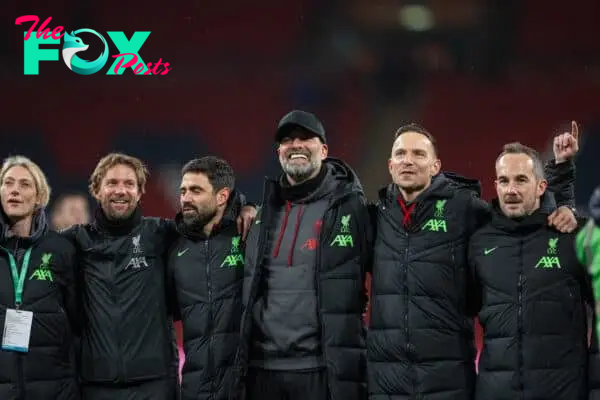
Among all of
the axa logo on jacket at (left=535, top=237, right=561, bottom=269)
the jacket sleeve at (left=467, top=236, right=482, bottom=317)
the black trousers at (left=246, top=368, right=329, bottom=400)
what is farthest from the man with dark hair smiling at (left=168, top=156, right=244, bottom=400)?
the axa logo on jacket at (left=535, top=237, right=561, bottom=269)

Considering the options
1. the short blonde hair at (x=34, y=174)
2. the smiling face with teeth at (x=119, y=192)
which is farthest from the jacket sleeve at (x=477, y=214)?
the short blonde hair at (x=34, y=174)

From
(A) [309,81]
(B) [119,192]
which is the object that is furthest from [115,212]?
(A) [309,81]

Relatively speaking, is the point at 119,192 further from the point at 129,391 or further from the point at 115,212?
the point at 129,391

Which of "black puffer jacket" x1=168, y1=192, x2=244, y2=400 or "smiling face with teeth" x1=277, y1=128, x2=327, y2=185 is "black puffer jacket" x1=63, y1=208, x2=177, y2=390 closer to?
"black puffer jacket" x1=168, y1=192, x2=244, y2=400

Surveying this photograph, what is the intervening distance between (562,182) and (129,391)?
70.0 inches

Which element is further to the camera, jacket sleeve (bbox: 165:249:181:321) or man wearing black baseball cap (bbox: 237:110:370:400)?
jacket sleeve (bbox: 165:249:181:321)

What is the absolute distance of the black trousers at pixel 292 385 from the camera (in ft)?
9.16

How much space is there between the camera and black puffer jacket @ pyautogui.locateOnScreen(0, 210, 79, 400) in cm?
288

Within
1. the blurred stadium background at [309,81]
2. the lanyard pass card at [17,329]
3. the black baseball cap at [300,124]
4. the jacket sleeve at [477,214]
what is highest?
the blurred stadium background at [309,81]

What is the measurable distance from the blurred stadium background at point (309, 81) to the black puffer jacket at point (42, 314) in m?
4.97

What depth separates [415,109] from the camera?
809cm

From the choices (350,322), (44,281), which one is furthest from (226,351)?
(44,281)

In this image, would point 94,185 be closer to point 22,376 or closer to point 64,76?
point 22,376

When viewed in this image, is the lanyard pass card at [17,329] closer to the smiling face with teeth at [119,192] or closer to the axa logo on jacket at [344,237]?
the smiling face with teeth at [119,192]
